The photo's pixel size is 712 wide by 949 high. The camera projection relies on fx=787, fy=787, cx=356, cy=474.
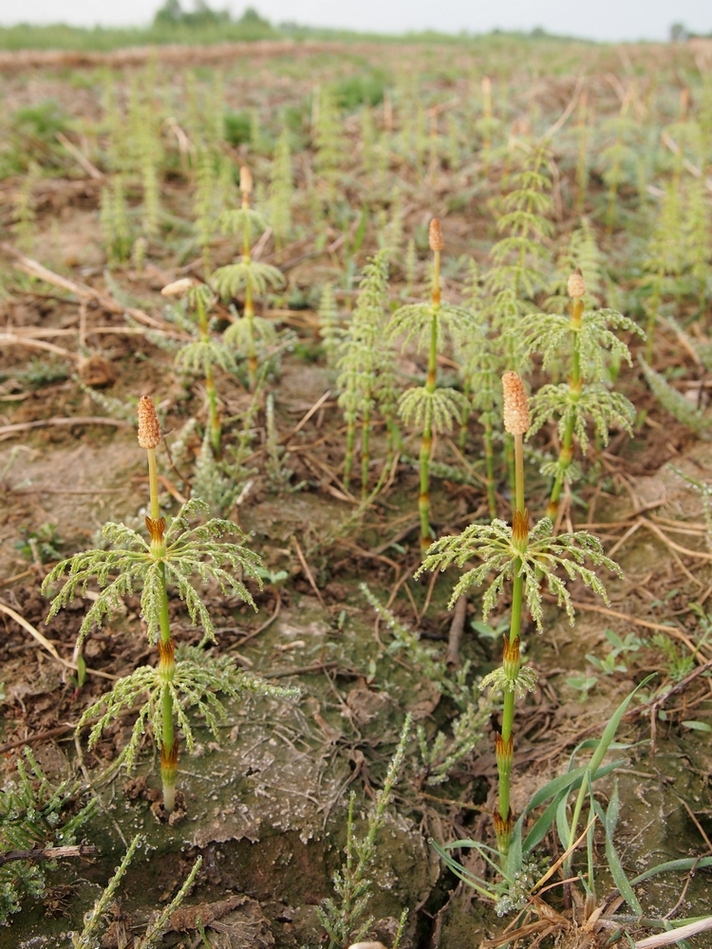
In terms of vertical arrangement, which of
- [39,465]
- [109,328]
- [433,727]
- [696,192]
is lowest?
[433,727]

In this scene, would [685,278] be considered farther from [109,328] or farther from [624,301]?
[109,328]

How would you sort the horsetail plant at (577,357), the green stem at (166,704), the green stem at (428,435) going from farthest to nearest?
the green stem at (428,435) → the horsetail plant at (577,357) → the green stem at (166,704)

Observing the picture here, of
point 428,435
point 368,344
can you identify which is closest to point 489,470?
point 428,435

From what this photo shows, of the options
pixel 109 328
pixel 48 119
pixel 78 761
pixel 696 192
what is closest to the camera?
pixel 78 761

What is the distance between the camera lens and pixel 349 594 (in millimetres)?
3143

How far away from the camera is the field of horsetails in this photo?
2074mm

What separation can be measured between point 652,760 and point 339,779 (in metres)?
1.00

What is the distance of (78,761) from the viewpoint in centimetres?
239

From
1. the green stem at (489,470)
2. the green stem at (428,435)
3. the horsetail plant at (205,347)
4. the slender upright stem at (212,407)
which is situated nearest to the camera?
the green stem at (428,435)

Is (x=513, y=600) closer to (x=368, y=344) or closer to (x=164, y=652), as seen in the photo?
(x=164, y=652)

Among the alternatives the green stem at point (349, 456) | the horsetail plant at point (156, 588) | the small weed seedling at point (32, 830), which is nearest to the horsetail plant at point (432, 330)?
the green stem at point (349, 456)

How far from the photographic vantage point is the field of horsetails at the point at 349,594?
2074 mm

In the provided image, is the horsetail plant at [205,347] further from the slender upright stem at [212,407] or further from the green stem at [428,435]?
the green stem at [428,435]

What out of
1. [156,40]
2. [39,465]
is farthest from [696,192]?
[156,40]
